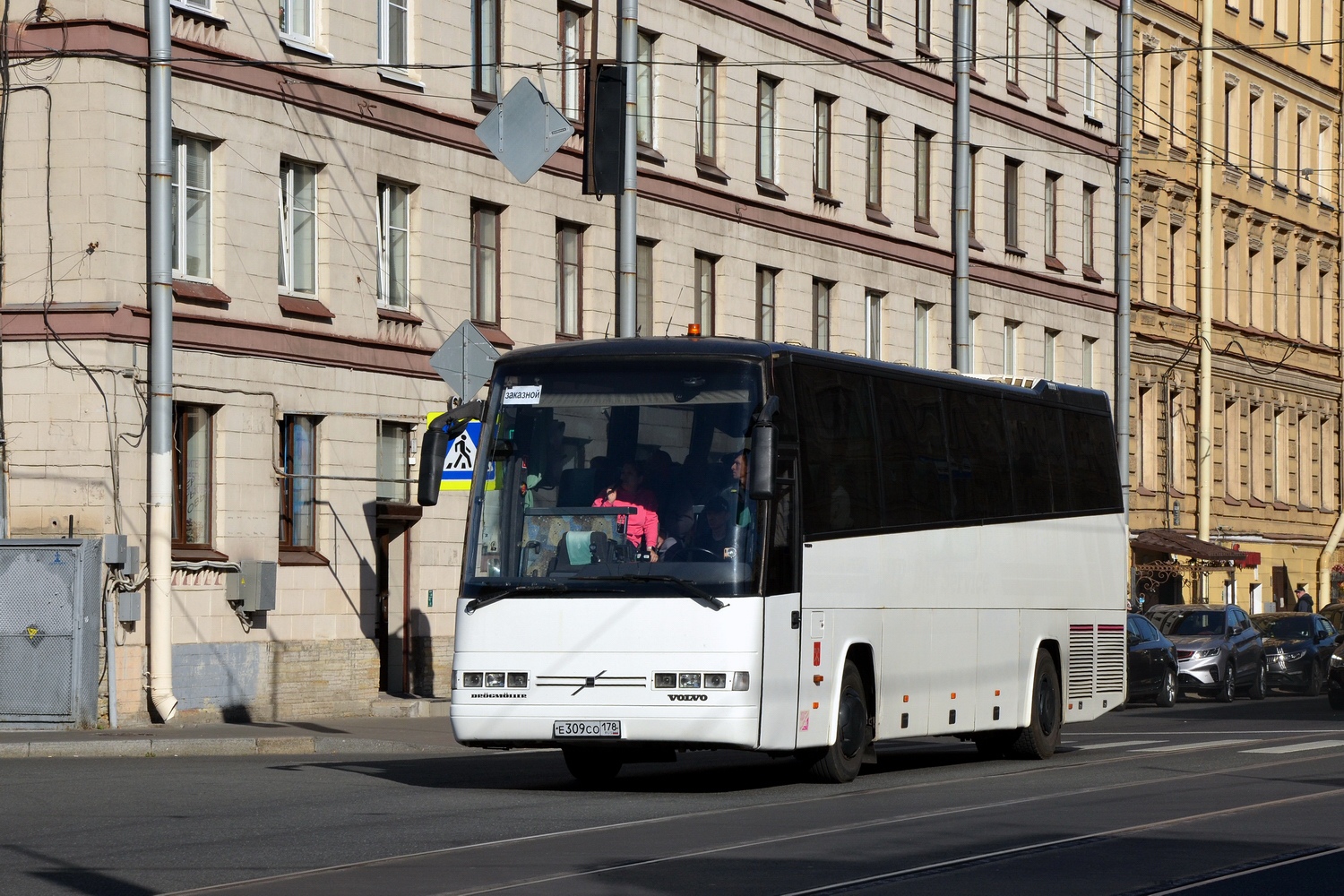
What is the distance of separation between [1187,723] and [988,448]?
391 inches

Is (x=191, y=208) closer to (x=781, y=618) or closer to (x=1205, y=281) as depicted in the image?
(x=781, y=618)

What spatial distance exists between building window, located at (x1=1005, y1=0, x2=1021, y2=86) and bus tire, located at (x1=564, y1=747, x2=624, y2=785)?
103 ft

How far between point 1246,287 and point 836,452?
43.5m

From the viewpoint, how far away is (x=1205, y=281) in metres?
53.8

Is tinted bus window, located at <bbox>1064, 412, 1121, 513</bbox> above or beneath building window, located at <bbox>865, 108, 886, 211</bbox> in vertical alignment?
beneath

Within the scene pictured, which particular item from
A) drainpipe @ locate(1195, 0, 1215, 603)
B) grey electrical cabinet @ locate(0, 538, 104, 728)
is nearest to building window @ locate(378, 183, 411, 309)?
grey electrical cabinet @ locate(0, 538, 104, 728)

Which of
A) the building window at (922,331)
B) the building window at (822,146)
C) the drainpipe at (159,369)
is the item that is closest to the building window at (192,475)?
the drainpipe at (159,369)

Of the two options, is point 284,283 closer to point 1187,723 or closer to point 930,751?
point 930,751

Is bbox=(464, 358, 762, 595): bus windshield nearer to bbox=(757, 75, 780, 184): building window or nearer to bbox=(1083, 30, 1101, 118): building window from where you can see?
bbox=(757, 75, 780, 184): building window

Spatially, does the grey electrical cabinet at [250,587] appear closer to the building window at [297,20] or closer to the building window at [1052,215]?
the building window at [297,20]

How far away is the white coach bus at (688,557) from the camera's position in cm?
1603

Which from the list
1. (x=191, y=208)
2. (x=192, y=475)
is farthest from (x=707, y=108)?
(x=192, y=475)

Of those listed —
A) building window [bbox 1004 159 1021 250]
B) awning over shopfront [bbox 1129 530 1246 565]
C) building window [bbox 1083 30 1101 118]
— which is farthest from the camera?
building window [bbox 1083 30 1101 118]

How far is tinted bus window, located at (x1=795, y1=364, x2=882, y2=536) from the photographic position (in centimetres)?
1697
